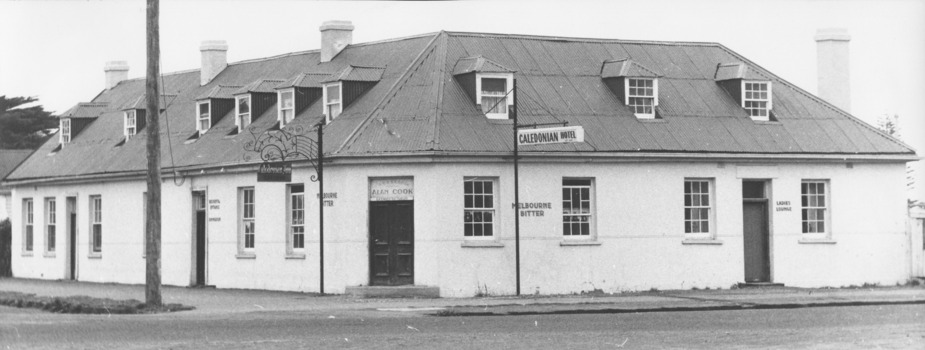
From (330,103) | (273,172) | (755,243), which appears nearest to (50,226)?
(330,103)

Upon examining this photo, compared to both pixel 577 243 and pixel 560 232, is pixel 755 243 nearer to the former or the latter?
pixel 577 243

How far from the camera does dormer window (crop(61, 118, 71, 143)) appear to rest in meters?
45.7

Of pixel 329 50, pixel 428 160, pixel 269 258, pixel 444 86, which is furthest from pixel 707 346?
pixel 329 50

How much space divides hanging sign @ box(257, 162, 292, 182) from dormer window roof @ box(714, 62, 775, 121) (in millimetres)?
12256

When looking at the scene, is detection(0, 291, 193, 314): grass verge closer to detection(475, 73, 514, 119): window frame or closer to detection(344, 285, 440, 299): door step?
detection(344, 285, 440, 299): door step

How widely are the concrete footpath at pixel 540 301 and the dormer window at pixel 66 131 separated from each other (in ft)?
40.2

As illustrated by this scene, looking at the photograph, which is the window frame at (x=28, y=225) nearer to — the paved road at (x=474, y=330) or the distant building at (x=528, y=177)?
the distant building at (x=528, y=177)

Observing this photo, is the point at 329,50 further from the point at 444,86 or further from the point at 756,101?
the point at 756,101

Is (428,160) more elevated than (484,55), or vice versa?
(484,55)

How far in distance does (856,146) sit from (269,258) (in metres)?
15.4

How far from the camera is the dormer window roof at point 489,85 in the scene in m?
32.1

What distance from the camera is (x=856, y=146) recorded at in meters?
35.2

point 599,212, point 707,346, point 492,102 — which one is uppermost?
point 492,102

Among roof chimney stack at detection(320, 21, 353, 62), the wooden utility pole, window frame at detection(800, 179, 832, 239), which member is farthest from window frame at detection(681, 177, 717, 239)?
the wooden utility pole
